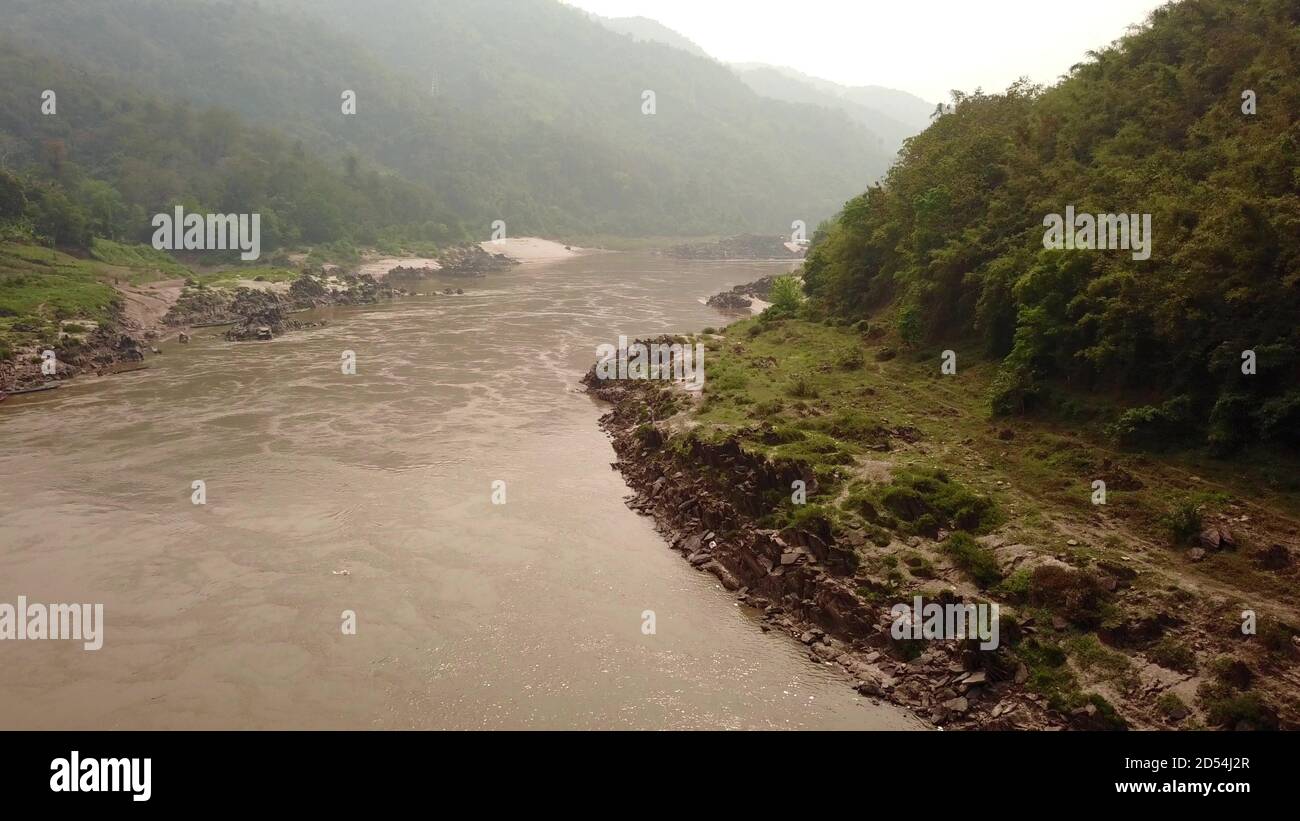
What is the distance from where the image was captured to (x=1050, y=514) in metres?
19.6

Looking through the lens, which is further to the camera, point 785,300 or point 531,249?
point 531,249

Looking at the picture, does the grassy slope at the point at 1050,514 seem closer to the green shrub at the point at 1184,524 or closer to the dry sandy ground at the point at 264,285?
the green shrub at the point at 1184,524

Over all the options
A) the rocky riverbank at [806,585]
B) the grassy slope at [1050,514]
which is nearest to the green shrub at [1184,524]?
the grassy slope at [1050,514]

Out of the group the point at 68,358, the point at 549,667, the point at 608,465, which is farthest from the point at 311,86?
the point at 549,667

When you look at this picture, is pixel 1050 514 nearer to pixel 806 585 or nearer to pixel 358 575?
pixel 806 585

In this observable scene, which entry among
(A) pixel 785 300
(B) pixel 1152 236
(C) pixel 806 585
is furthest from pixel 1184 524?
(A) pixel 785 300

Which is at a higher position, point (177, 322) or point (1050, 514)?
point (177, 322)

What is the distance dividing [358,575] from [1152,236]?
26.4 m

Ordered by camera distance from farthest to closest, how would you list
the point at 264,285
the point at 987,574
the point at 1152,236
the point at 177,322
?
the point at 264,285 → the point at 177,322 → the point at 1152,236 → the point at 987,574

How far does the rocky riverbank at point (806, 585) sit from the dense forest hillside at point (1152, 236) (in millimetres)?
9316

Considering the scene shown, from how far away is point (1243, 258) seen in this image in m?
19.9

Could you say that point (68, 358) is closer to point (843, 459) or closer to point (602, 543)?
point (602, 543)

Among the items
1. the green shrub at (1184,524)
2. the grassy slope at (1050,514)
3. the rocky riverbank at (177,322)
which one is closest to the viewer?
the grassy slope at (1050,514)

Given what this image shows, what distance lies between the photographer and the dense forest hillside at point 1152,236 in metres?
20.0
